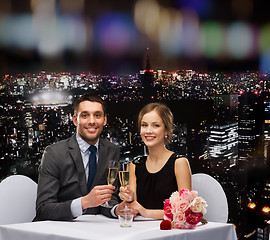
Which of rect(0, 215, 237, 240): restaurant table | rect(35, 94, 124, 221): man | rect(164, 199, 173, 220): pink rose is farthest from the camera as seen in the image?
rect(35, 94, 124, 221): man

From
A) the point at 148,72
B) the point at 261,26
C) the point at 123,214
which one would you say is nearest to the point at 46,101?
the point at 148,72

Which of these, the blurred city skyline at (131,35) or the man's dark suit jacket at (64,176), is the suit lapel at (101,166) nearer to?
the man's dark suit jacket at (64,176)

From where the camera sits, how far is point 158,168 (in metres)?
3.12

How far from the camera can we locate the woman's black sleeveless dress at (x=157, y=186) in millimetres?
3045

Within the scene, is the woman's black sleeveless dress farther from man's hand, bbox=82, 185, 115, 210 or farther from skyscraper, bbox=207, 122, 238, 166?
skyscraper, bbox=207, 122, 238, 166

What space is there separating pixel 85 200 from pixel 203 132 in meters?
2.32

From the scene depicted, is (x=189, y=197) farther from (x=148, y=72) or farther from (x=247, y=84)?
(x=247, y=84)

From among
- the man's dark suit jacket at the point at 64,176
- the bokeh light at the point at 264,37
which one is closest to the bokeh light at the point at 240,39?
the bokeh light at the point at 264,37

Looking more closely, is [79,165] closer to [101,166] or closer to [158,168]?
[101,166]

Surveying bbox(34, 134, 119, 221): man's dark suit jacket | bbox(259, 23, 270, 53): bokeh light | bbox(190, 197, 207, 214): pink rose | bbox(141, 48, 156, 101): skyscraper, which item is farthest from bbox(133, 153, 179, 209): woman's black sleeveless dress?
bbox(259, 23, 270, 53): bokeh light

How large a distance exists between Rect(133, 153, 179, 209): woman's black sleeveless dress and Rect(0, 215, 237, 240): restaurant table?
0.58m

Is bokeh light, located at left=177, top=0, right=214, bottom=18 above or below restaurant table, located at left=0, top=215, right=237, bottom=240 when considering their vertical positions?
above

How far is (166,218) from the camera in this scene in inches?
91.2

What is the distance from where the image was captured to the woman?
302cm
